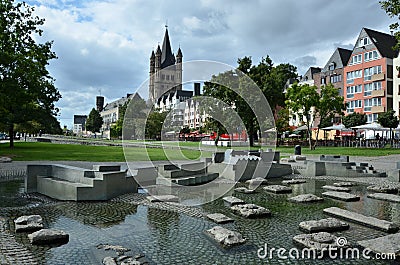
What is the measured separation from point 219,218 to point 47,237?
3.93 metres

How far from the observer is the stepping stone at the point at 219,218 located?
27.3ft

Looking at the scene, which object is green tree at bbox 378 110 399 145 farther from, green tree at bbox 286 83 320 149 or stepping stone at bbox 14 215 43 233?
stepping stone at bbox 14 215 43 233

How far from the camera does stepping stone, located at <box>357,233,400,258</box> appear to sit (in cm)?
595

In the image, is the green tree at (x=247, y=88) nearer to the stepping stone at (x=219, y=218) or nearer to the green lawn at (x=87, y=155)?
the green lawn at (x=87, y=155)

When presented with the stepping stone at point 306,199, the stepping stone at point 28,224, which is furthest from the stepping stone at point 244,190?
the stepping stone at point 28,224

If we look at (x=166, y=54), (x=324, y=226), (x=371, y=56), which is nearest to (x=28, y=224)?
(x=324, y=226)

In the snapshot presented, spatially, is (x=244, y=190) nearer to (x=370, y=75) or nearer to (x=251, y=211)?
(x=251, y=211)

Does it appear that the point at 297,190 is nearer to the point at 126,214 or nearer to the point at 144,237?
the point at 126,214

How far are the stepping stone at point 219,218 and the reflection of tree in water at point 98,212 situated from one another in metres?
2.26

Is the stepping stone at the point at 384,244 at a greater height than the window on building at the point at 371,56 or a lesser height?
lesser

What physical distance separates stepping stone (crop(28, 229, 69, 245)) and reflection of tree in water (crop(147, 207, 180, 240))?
1.97 metres

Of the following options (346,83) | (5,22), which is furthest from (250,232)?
(346,83)

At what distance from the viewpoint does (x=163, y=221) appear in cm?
854

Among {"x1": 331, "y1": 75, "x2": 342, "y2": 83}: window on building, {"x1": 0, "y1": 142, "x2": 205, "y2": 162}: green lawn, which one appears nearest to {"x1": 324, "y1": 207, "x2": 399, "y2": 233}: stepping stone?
{"x1": 0, "y1": 142, "x2": 205, "y2": 162}: green lawn
